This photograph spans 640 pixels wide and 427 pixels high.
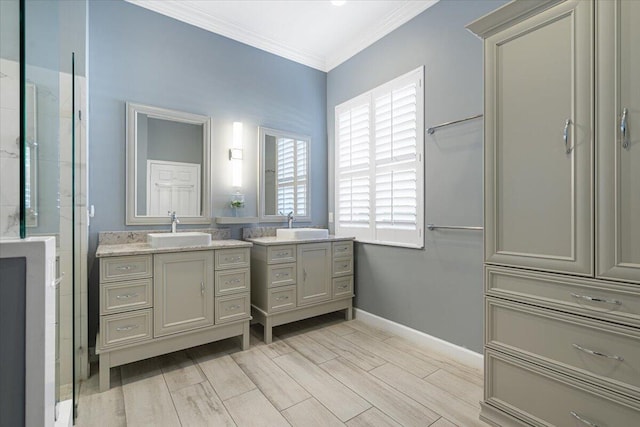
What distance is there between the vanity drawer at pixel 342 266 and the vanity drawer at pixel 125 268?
1642 mm

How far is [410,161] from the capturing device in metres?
2.69

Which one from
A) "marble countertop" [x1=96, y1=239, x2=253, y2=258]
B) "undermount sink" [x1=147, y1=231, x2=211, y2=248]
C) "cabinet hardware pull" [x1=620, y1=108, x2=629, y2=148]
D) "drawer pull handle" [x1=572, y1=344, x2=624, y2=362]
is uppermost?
"cabinet hardware pull" [x1=620, y1=108, x2=629, y2=148]

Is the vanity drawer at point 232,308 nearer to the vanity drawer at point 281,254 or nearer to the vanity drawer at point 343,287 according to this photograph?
the vanity drawer at point 281,254

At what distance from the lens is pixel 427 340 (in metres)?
2.54

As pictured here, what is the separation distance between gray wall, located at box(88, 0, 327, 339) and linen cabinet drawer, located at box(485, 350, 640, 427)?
2.33 metres

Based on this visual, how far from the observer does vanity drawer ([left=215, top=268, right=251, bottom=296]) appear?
238 centimetres

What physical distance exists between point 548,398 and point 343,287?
74.8 inches

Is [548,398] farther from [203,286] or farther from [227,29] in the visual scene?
[227,29]

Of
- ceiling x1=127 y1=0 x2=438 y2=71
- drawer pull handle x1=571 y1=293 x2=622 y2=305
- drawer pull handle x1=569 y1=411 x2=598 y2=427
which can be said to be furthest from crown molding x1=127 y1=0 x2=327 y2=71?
drawer pull handle x1=569 y1=411 x2=598 y2=427

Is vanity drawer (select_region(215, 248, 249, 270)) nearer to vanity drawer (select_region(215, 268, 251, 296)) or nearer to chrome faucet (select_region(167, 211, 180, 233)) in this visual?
vanity drawer (select_region(215, 268, 251, 296))

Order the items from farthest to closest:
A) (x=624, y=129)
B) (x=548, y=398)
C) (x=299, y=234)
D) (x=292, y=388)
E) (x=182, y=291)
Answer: (x=299, y=234)
(x=182, y=291)
(x=292, y=388)
(x=548, y=398)
(x=624, y=129)

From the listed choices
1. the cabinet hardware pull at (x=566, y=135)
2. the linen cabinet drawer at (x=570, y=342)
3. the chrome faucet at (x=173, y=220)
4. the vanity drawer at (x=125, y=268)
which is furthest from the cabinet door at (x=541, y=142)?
the chrome faucet at (x=173, y=220)

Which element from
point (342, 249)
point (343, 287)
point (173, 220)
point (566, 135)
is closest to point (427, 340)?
point (343, 287)

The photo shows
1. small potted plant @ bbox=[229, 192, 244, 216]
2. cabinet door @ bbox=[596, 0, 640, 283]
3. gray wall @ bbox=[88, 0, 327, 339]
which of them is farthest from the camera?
small potted plant @ bbox=[229, 192, 244, 216]
